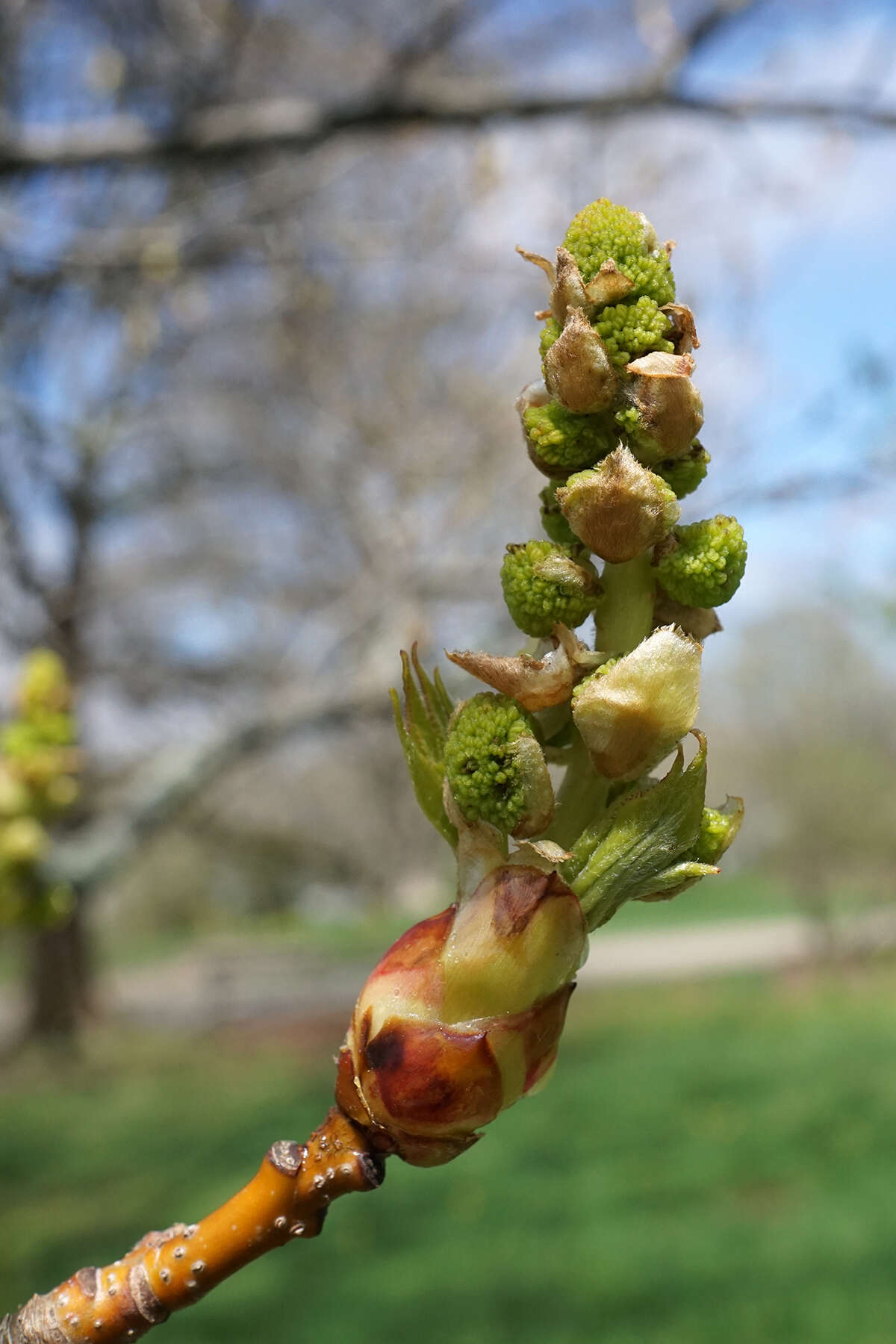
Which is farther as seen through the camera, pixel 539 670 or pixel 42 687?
pixel 42 687

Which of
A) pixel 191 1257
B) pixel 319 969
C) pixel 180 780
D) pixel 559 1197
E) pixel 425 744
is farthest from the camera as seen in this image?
pixel 319 969

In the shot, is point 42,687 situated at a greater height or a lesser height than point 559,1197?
greater

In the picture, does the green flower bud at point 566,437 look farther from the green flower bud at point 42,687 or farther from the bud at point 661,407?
the green flower bud at point 42,687

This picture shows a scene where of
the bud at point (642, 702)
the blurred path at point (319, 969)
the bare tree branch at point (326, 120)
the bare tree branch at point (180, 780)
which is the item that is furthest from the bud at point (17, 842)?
the blurred path at point (319, 969)

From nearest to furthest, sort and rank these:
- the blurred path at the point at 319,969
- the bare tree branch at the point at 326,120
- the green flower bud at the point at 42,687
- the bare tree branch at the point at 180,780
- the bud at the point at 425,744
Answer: the bud at the point at 425,744 < the green flower bud at the point at 42,687 < the bare tree branch at the point at 180,780 < the bare tree branch at the point at 326,120 < the blurred path at the point at 319,969

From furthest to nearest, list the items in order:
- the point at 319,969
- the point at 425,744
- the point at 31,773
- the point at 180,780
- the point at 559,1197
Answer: the point at 319,969
the point at 559,1197
the point at 180,780
the point at 31,773
the point at 425,744

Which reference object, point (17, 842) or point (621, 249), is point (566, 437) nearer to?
point (621, 249)

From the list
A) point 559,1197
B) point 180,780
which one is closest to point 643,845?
point 180,780
